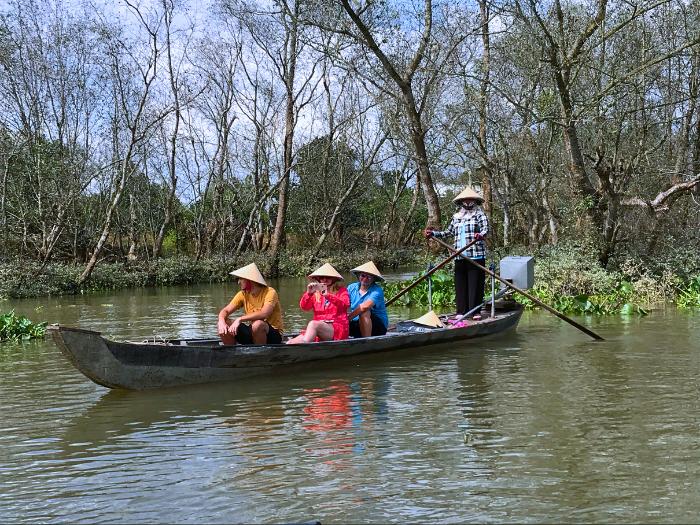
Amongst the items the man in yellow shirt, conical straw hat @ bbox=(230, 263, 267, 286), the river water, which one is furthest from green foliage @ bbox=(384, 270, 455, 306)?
conical straw hat @ bbox=(230, 263, 267, 286)

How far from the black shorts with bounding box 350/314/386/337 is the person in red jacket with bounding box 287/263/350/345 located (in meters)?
0.55

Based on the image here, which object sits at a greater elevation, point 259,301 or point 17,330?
point 259,301

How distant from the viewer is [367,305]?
8961mm

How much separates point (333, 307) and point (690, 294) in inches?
356

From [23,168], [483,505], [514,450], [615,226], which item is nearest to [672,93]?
[615,226]

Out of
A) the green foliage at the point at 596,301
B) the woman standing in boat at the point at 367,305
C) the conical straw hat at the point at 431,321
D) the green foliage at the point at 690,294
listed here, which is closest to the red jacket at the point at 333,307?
the woman standing in boat at the point at 367,305

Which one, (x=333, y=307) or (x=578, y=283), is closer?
(x=333, y=307)

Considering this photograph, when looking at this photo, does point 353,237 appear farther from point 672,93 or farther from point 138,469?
point 138,469

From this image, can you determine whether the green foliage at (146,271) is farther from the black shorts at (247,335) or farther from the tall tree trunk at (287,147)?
the black shorts at (247,335)

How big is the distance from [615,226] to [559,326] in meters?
4.25

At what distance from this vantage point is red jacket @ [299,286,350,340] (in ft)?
27.8

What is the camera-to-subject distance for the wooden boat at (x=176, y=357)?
22.6 feet

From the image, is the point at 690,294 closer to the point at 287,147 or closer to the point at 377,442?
the point at 377,442

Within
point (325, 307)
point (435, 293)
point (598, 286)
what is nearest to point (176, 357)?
point (325, 307)
